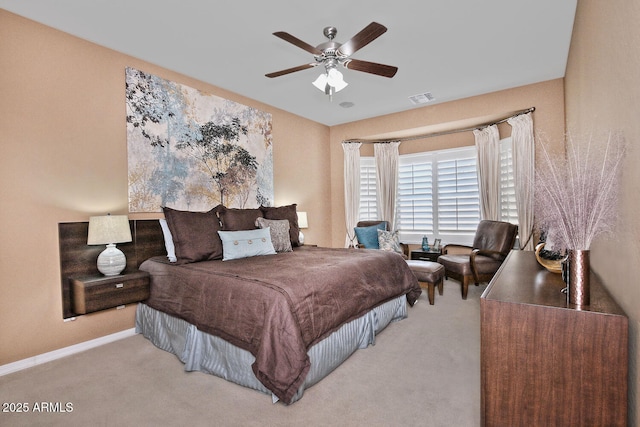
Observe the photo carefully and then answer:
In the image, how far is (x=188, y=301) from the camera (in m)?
2.54

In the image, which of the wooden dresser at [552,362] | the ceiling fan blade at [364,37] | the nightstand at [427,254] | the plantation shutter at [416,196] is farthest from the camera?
the plantation shutter at [416,196]

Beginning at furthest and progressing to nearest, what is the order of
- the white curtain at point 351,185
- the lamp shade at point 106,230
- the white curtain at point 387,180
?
the white curtain at point 351,185
the white curtain at point 387,180
the lamp shade at point 106,230

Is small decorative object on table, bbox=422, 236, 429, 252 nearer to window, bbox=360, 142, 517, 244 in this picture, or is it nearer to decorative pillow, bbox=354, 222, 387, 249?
window, bbox=360, 142, 517, 244

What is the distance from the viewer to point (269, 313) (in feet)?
6.57

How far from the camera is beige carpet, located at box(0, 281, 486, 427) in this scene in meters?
1.88

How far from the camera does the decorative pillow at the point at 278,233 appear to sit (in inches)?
151

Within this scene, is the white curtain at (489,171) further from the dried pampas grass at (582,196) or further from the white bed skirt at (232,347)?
the dried pampas grass at (582,196)

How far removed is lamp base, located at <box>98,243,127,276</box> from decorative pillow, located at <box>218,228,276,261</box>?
3.01 feet

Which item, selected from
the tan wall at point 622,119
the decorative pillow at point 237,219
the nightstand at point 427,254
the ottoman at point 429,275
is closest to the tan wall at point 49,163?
the decorative pillow at point 237,219

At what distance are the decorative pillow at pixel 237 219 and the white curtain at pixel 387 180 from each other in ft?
8.79

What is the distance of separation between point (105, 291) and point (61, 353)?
70cm

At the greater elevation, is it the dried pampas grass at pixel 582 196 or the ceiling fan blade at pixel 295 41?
the ceiling fan blade at pixel 295 41

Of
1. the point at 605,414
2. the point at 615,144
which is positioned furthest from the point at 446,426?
the point at 615,144

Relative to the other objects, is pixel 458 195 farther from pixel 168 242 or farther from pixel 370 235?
pixel 168 242
